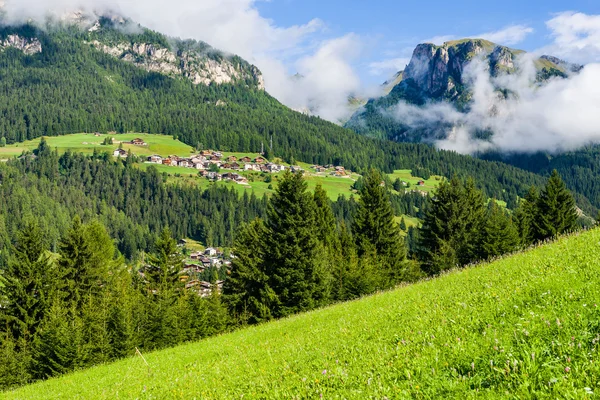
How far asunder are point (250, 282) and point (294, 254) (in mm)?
9127

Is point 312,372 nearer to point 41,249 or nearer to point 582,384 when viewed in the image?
point 582,384

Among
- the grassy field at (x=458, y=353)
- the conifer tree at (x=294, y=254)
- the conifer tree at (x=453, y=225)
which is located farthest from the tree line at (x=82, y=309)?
the conifer tree at (x=453, y=225)

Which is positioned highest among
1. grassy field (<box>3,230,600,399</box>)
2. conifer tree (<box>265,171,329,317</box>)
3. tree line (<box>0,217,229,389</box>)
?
grassy field (<box>3,230,600,399</box>)

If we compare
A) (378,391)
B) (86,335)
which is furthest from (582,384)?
(86,335)

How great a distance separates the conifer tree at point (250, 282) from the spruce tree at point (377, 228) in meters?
14.2

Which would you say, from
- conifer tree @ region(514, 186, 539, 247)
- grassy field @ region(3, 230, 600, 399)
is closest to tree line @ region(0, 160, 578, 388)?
conifer tree @ region(514, 186, 539, 247)

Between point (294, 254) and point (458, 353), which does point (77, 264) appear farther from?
point (458, 353)

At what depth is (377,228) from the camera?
55938mm

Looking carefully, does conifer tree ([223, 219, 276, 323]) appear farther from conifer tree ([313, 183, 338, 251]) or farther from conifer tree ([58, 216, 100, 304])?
conifer tree ([58, 216, 100, 304])

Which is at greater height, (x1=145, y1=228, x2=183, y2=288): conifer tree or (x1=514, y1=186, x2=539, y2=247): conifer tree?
(x1=514, y1=186, x2=539, y2=247): conifer tree

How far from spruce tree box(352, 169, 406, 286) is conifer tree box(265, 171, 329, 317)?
13.2 m

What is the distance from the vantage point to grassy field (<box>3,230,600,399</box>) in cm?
541

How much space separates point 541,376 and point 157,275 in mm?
55211

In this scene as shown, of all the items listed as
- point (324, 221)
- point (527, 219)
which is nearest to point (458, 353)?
point (324, 221)
